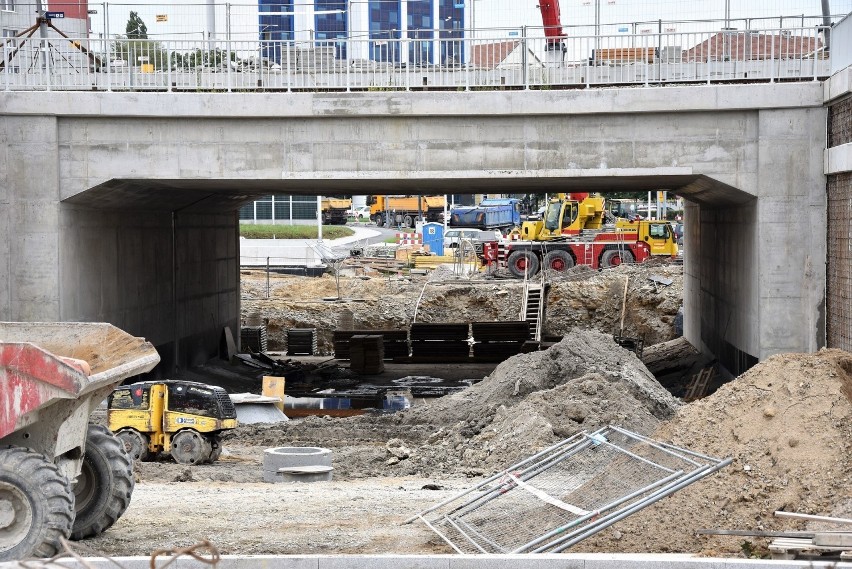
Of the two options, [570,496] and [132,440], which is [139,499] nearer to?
[132,440]

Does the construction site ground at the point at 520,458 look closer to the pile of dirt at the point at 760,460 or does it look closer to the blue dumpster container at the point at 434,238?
the pile of dirt at the point at 760,460

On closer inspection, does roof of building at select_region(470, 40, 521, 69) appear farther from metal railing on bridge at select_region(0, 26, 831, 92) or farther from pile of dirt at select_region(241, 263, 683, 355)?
pile of dirt at select_region(241, 263, 683, 355)

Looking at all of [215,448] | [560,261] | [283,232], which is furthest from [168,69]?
[283,232]

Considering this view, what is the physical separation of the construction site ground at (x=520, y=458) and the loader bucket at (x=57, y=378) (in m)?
1.40

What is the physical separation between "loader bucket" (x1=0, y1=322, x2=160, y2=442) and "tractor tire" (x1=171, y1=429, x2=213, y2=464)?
222 inches

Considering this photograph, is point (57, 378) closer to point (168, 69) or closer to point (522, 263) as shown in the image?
point (168, 69)

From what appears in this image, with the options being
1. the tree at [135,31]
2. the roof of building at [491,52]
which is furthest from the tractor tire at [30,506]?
the tree at [135,31]

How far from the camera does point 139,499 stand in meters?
12.4

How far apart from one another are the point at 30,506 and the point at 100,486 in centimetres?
142

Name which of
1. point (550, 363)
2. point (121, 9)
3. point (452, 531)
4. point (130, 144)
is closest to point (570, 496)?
point (452, 531)

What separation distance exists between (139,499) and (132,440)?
3808 millimetres

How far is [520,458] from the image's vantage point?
14.7 m

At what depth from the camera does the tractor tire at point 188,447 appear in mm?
15969

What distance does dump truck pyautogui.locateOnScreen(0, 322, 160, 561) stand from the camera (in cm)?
864
